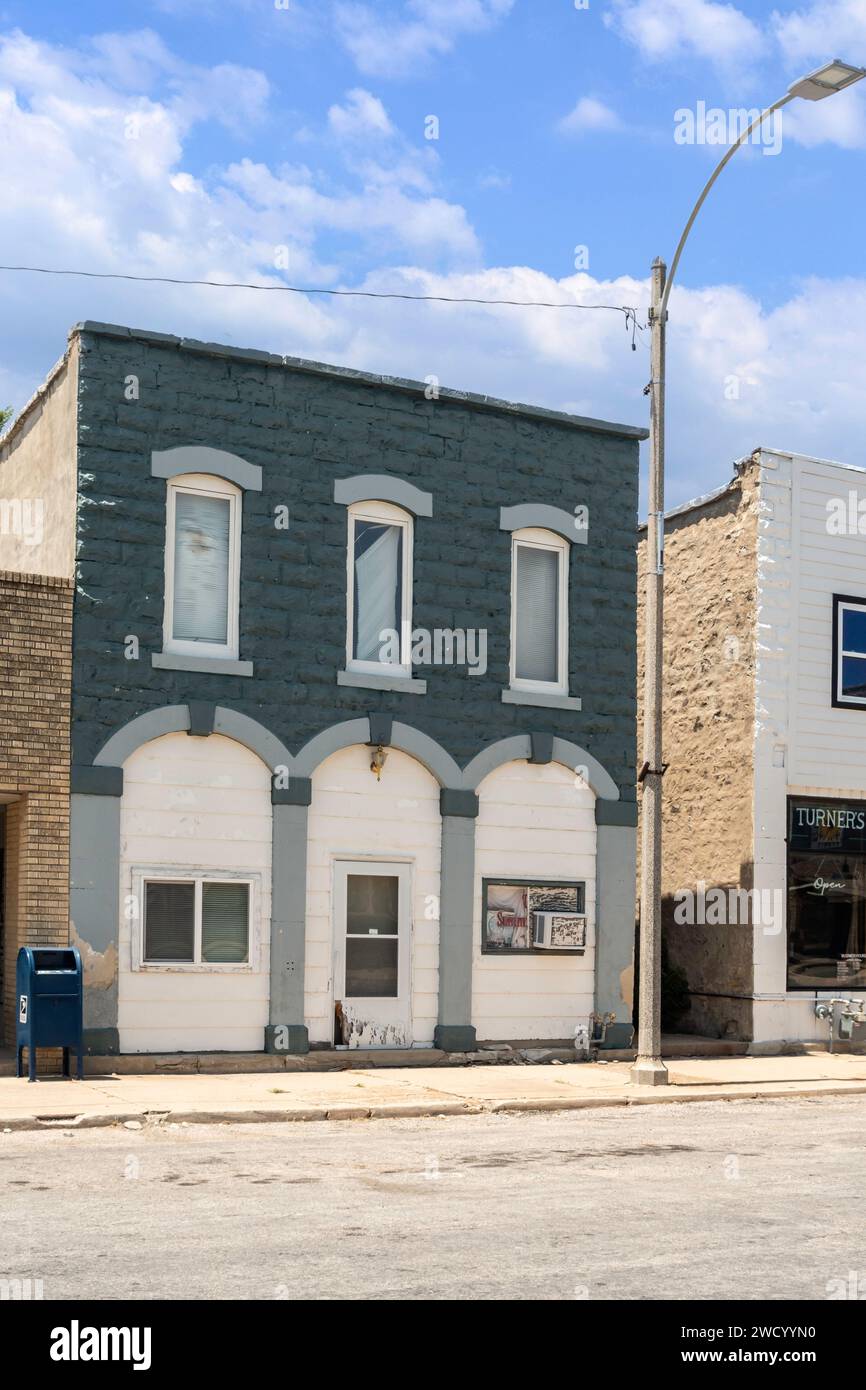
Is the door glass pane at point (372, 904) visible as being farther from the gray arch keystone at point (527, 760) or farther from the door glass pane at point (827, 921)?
the door glass pane at point (827, 921)

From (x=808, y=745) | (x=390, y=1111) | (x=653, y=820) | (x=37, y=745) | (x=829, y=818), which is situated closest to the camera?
(x=390, y=1111)

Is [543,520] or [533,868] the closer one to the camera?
[533,868]

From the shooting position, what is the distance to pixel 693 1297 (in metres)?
7.02

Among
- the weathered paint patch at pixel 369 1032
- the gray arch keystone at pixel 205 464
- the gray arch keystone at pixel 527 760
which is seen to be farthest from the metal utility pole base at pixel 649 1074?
the gray arch keystone at pixel 205 464

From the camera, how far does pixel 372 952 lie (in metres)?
18.1

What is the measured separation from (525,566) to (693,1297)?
1307 centimetres

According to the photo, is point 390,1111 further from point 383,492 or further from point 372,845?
point 383,492

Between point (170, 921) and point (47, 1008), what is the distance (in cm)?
201

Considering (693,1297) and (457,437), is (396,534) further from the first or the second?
(693,1297)

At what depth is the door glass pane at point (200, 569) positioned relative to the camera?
17.3 metres

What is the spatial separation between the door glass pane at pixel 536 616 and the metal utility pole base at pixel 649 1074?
15.8ft

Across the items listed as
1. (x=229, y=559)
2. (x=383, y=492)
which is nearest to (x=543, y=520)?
(x=383, y=492)
